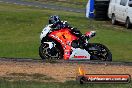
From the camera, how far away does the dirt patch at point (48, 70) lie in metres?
11.6

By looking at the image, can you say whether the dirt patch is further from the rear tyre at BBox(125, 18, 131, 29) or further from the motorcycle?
the rear tyre at BBox(125, 18, 131, 29)

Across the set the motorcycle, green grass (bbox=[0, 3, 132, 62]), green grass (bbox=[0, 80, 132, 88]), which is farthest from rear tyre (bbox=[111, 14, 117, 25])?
green grass (bbox=[0, 80, 132, 88])

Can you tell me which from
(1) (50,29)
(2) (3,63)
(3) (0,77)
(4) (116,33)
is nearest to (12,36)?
(4) (116,33)

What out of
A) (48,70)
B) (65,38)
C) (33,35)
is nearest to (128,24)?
(33,35)

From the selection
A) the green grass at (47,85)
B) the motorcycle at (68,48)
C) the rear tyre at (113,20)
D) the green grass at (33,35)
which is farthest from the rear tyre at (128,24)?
the green grass at (47,85)

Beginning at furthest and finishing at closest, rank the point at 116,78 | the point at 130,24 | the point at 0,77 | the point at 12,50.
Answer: the point at 130,24 < the point at 12,50 < the point at 0,77 < the point at 116,78

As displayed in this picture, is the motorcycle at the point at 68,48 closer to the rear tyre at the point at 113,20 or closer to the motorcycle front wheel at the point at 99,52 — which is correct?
the motorcycle front wheel at the point at 99,52

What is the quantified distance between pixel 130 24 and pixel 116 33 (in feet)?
7.93

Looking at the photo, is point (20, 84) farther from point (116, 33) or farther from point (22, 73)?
point (116, 33)

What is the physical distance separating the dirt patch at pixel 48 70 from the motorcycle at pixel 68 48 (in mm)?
1912

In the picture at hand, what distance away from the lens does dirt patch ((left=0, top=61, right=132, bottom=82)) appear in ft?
38.1

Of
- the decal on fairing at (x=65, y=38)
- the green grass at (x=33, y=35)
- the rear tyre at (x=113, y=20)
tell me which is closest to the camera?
the decal on fairing at (x=65, y=38)

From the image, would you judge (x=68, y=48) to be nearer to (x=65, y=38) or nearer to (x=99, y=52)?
(x=65, y=38)

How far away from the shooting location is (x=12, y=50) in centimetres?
2189
